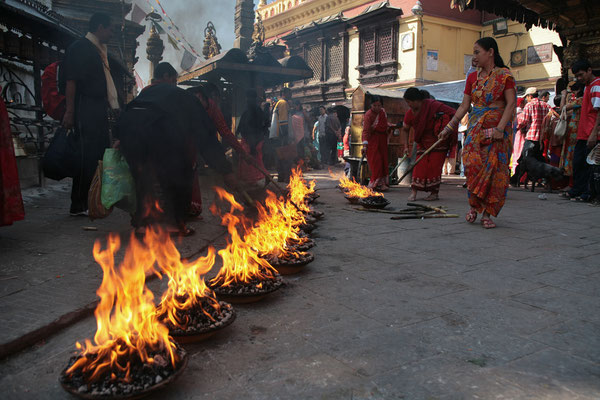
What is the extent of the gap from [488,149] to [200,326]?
4307mm

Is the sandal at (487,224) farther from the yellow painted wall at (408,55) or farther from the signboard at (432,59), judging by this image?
the signboard at (432,59)

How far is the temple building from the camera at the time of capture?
18241mm

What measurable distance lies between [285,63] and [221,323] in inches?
447

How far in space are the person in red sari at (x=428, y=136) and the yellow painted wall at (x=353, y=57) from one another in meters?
14.8

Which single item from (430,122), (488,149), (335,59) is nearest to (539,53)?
(335,59)

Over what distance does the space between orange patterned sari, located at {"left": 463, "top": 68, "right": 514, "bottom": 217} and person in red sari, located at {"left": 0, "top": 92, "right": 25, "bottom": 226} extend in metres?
4.79

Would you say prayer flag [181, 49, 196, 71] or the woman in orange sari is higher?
prayer flag [181, 49, 196, 71]

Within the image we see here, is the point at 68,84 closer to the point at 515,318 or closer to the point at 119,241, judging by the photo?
the point at 119,241

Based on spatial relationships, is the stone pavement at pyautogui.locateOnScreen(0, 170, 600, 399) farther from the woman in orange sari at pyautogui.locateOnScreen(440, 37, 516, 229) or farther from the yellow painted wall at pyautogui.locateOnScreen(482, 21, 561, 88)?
the yellow painted wall at pyautogui.locateOnScreen(482, 21, 561, 88)

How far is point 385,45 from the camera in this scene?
67.4 ft

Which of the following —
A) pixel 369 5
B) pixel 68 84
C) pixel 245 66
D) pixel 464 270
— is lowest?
pixel 464 270

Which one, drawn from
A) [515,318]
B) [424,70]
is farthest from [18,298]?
[424,70]

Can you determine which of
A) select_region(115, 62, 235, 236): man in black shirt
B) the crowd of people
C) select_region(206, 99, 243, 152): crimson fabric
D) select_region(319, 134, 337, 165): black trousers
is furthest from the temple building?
select_region(115, 62, 235, 236): man in black shirt

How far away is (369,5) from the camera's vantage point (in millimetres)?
21188
